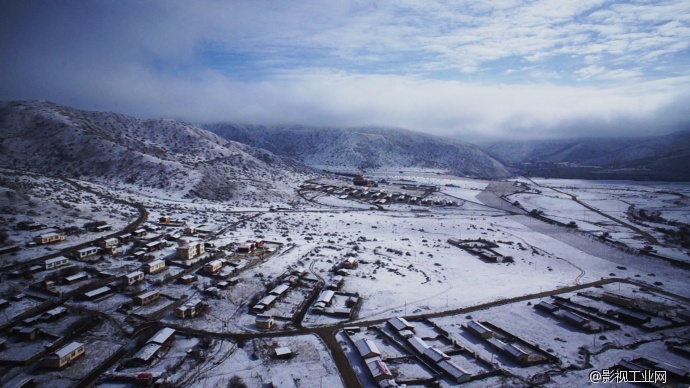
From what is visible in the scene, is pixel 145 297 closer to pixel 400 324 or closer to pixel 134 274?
pixel 134 274

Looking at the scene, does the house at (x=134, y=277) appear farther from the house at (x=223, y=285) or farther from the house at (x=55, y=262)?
the house at (x=55, y=262)

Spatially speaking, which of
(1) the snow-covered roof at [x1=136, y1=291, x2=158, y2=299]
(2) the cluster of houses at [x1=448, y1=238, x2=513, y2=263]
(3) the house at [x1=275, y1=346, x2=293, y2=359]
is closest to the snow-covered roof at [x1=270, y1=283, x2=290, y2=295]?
(3) the house at [x1=275, y1=346, x2=293, y2=359]

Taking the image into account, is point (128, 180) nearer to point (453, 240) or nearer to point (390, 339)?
point (453, 240)

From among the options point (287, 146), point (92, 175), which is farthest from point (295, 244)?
point (287, 146)

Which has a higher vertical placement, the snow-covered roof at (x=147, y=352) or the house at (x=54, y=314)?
the house at (x=54, y=314)

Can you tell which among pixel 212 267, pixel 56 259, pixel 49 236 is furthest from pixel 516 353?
pixel 49 236

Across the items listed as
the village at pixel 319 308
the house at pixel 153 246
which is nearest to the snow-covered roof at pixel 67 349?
the village at pixel 319 308
